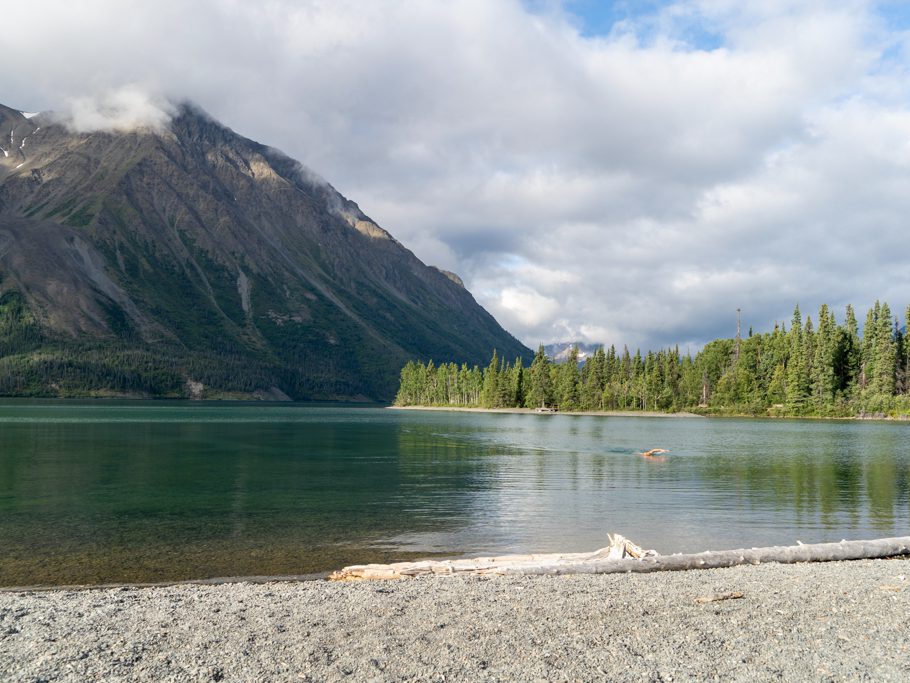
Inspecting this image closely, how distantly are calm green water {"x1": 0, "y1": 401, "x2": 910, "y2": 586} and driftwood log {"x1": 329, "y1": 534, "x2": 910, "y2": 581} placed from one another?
4808mm

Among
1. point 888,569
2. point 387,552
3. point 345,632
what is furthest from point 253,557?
point 888,569

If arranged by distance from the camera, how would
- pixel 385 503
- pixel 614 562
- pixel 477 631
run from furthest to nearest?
pixel 385 503, pixel 614 562, pixel 477 631

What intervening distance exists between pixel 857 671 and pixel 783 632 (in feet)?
7.72

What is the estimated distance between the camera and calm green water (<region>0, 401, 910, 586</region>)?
95.1 ft

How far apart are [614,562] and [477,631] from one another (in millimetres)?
9268

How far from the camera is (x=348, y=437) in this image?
105 meters

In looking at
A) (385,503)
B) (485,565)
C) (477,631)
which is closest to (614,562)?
(485,565)

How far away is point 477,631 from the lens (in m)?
15.2

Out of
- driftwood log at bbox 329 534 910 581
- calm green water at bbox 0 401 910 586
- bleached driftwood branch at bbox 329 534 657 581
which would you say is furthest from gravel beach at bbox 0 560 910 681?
calm green water at bbox 0 401 910 586

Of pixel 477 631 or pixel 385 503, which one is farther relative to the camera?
pixel 385 503

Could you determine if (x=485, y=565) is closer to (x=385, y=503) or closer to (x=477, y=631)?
(x=477, y=631)

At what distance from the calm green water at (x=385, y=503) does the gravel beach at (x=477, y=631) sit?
842 centimetres

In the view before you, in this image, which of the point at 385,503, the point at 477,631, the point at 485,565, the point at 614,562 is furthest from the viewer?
the point at 385,503

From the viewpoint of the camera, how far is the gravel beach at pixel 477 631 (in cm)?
1288
